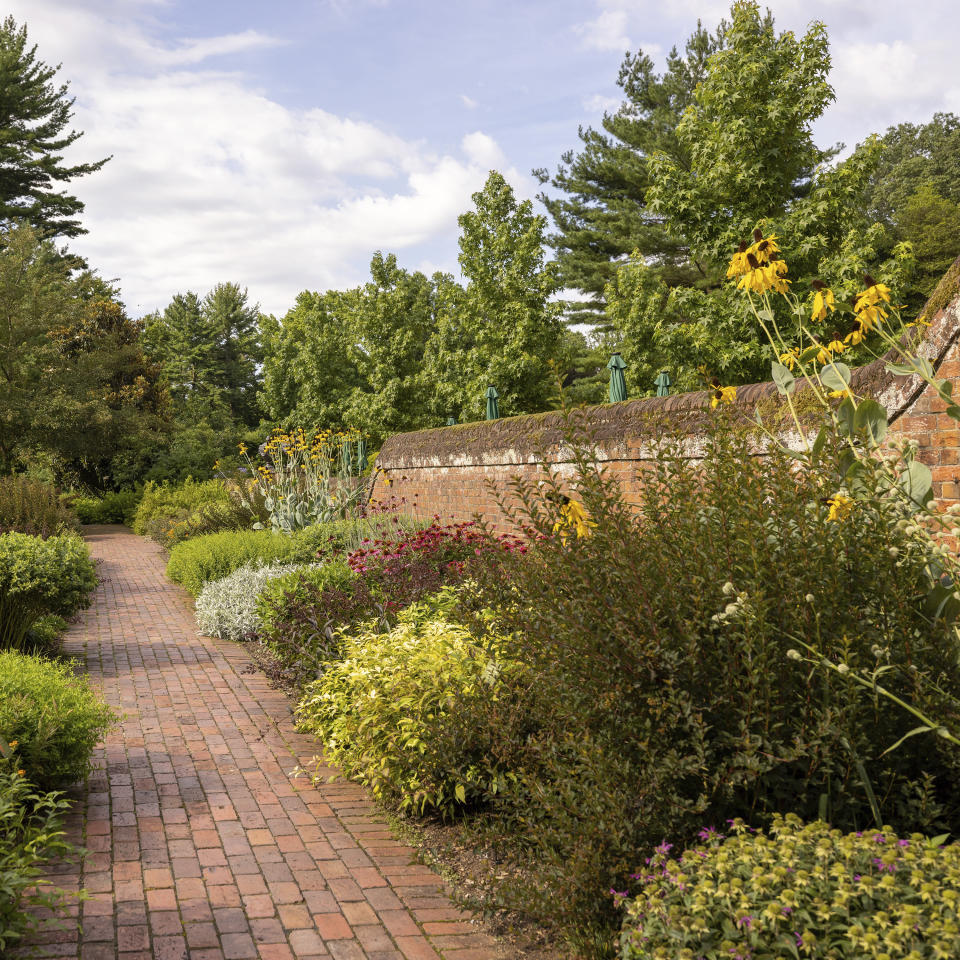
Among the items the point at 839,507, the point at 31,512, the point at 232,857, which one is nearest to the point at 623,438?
the point at 839,507

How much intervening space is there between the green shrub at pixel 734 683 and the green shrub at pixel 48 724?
2488 millimetres

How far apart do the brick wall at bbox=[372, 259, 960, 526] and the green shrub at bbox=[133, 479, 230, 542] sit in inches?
297

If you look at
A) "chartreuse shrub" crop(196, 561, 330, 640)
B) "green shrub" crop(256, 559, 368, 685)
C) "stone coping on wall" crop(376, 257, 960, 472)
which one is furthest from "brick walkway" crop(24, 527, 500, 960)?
"chartreuse shrub" crop(196, 561, 330, 640)

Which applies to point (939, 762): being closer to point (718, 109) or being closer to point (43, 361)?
point (718, 109)

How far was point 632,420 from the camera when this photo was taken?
6.67 meters

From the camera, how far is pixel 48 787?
4.23m

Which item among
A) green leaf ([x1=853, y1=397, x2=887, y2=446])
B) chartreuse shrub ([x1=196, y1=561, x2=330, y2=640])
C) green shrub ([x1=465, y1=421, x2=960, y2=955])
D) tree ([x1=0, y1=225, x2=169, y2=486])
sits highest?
tree ([x1=0, y1=225, x2=169, y2=486])

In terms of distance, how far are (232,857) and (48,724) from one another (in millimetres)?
1113

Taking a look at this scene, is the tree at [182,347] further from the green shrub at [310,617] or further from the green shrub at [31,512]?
the green shrub at [310,617]

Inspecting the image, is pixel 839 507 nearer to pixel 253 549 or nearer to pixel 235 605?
pixel 235 605

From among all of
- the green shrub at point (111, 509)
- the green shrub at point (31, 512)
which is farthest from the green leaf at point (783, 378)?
the green shrub at point (111, 509)

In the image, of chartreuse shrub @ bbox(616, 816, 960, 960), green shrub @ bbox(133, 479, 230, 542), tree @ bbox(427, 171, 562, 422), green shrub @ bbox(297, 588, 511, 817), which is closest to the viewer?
chartreuse shrub @ bbox(616, 816, 960, 960)

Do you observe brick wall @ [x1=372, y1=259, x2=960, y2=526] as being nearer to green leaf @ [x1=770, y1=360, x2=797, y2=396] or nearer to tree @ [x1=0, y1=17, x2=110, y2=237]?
green leaf @ [x1=770, y1=360, x2=797, y2=396]

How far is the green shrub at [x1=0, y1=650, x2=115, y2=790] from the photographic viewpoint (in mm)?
3949
